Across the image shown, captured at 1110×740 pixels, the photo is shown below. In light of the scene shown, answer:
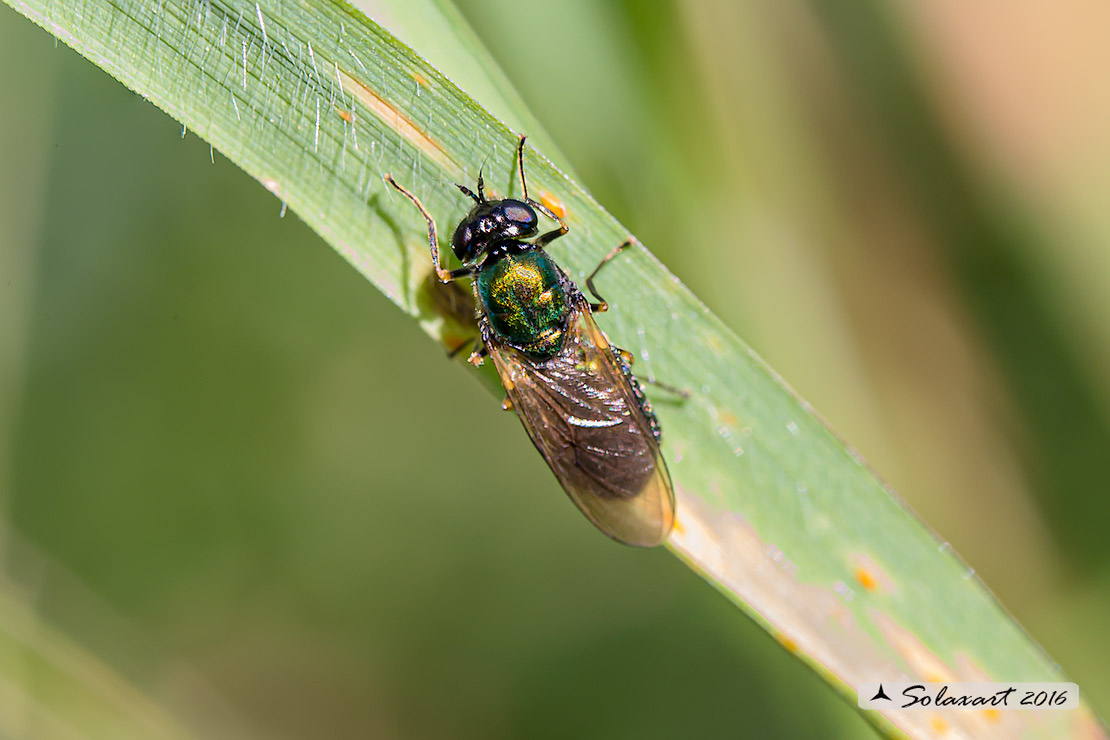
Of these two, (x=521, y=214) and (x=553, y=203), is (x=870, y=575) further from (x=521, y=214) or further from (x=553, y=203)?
(x=521, y=214)

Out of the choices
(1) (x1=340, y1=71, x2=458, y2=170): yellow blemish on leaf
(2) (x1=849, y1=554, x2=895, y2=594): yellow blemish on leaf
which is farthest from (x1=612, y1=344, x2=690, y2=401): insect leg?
(1) (x1=340, y1=71, x2=458, y2=170): yellow blemish on leaf

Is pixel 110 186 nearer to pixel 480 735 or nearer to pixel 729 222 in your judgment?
pixel 729 222

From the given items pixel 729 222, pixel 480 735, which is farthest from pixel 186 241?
pixel 480 735

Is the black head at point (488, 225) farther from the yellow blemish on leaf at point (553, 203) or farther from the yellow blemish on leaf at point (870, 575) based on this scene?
the yellow blemish on leaf at point (870, 575)

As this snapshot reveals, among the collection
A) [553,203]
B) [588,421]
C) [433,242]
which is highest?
[433,242]

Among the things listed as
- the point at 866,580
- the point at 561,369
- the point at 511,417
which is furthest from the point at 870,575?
the point at 511,417
